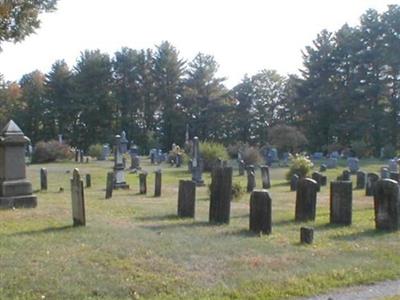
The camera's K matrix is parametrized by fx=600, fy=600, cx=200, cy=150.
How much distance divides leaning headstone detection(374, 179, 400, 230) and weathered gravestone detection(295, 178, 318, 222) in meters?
1.77

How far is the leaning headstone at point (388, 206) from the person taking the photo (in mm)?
12695

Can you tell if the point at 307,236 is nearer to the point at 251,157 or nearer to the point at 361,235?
the point at 361,235

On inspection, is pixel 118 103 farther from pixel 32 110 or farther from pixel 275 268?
pixel 275 268

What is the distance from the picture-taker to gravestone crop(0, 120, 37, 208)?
15.9 metres

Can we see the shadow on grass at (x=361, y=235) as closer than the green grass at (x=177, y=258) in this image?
No

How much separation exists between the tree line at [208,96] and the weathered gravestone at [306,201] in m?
47.3

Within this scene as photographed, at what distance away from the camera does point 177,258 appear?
366 inches

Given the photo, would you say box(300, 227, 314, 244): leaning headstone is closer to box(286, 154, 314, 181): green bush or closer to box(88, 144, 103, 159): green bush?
box(286, 154, 314, 181): green bush

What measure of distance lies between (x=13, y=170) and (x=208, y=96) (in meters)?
62.4

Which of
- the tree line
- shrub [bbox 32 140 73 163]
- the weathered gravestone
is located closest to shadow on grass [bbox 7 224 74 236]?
the weathered gravestone

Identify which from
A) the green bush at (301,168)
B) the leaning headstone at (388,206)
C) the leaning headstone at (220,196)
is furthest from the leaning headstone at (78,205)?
the green bush at (301,168)

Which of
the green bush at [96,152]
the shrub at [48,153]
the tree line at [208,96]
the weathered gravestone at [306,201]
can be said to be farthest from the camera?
the tree line at [208,96]

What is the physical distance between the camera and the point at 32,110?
78312 millimetres

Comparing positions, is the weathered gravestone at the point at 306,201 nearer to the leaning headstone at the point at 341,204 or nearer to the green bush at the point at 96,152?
the leaning headstone at the point at 341,204
